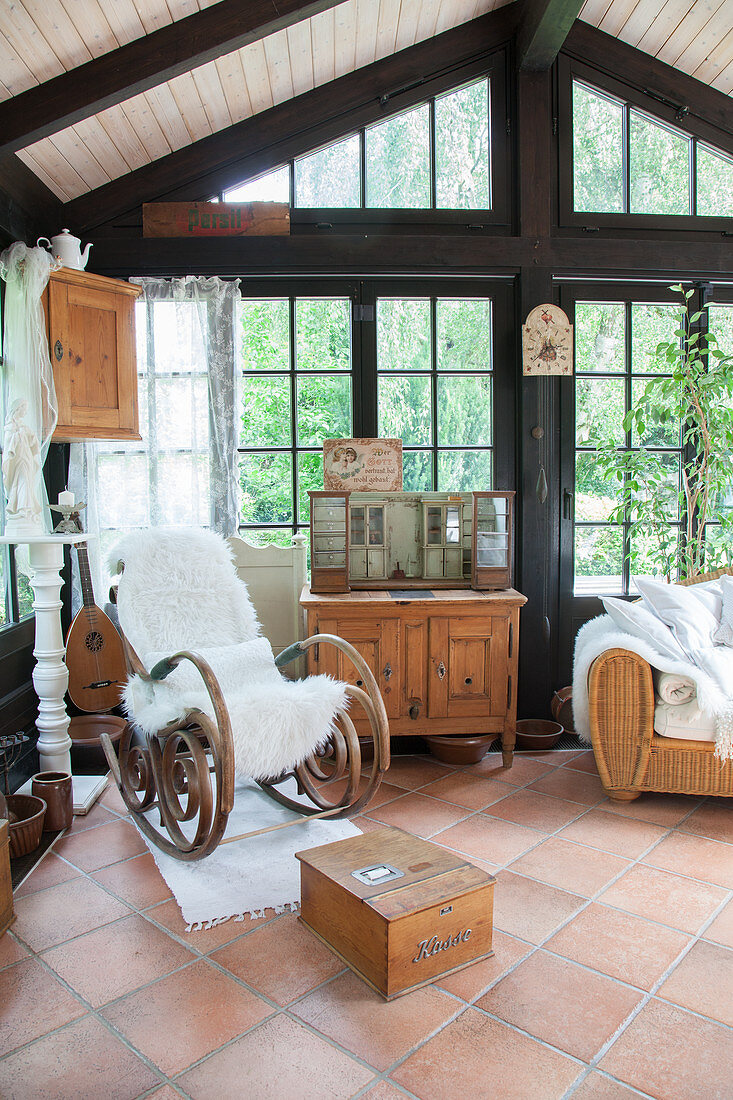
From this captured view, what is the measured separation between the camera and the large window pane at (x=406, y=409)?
155 inches

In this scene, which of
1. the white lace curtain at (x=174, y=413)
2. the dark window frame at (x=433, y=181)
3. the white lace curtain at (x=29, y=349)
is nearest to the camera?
the white lace curtain at (x=29, y=349)

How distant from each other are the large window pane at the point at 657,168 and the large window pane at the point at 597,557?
5.51 feet

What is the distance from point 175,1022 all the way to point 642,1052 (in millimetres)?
1082

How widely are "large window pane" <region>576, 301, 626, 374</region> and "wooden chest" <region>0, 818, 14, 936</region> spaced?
A: 3.33 m

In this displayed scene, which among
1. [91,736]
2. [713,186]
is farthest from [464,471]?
[91,736]

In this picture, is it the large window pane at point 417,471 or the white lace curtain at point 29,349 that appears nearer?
the white lace curtain at point 29,349

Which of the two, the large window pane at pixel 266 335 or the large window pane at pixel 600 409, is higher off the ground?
the large window pane at pixel 266 335

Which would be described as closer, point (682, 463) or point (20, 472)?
point (20, 472)

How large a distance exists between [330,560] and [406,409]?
3.10ft

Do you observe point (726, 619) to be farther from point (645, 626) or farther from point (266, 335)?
point (266, 335)

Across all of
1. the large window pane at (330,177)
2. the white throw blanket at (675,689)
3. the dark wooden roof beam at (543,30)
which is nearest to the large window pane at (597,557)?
the white throw blanket at (675,689)

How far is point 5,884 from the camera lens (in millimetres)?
2211

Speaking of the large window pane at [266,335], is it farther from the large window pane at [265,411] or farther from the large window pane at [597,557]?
the large window pane at [597,557]

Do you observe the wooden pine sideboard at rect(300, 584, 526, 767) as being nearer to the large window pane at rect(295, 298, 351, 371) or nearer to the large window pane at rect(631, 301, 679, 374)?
the large window pane at rect(295, 298, 351, 371)
